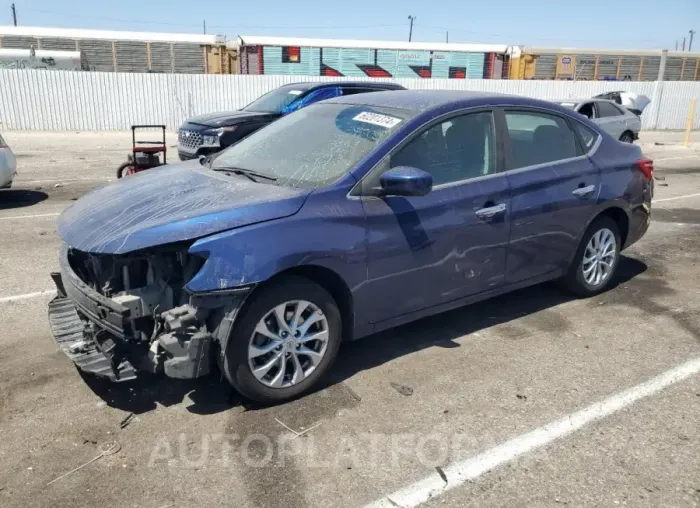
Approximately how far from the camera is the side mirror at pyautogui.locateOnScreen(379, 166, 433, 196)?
360cm

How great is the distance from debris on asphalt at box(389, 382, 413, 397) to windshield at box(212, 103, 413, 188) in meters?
1.32

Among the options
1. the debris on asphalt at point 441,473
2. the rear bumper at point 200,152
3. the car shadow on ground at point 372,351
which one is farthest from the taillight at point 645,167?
the rear bumper at point 200,152

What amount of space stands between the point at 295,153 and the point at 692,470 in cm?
295

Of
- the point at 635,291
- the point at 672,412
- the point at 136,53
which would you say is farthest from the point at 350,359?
the point at 136,53

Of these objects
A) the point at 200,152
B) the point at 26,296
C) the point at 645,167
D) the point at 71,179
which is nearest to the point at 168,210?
the point at 26,296

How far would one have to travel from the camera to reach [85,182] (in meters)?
11.2

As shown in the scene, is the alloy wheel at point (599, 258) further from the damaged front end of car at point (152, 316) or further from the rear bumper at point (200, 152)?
the rear bumper at point (200, 152)

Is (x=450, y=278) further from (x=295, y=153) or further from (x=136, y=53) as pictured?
(x=136, y=53)

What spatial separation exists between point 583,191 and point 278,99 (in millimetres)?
7977

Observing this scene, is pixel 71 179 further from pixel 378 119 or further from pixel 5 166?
pixel 378 119

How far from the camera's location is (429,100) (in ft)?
14.2

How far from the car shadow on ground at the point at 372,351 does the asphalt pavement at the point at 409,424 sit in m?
0.01

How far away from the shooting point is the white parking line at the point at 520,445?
279cm

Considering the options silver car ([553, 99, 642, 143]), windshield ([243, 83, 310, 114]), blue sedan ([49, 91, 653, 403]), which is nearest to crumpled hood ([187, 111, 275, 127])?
windshield ([243, 83, 310, 114])
